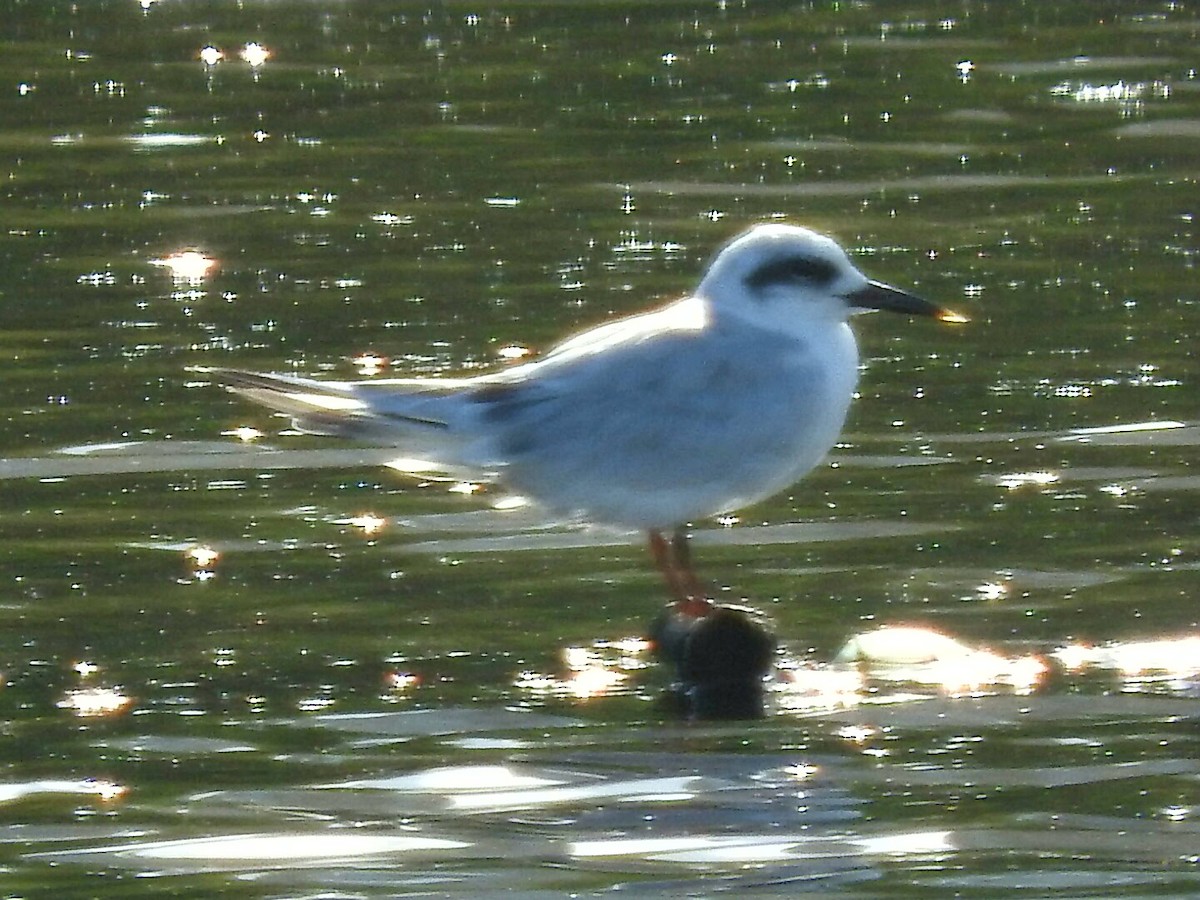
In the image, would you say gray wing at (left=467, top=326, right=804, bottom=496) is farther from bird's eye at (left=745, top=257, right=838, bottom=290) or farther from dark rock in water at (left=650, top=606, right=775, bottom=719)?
dark rock in water at (left=650, top=606, right=775, bottom=719)

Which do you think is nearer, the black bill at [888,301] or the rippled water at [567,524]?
the rippled water at [567,524]

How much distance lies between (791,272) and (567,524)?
0.84m

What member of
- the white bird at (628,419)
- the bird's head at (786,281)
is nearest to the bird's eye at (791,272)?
the bird's head at (786,281)

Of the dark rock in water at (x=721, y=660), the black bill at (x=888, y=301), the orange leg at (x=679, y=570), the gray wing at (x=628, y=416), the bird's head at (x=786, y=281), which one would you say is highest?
the bird's head at (x=786, y=281)

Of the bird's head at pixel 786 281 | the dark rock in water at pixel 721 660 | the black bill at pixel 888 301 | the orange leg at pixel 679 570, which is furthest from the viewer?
the black bill at pixel 888 301

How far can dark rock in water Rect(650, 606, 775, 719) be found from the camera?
259 inches

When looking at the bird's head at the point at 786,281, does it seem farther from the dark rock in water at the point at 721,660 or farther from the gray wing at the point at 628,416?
the dark rock in water at the point at 721,660

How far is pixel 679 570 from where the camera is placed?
7.16 meters

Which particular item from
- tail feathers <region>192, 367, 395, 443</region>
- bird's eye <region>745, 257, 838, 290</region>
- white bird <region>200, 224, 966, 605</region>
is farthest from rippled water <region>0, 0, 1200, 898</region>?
bird's eye <region>745, 257, 838, 290</region>

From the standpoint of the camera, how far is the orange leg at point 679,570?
22.9ft

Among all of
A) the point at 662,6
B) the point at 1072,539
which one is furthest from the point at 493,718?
the point at 662,6

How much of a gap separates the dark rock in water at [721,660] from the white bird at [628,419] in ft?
0.75

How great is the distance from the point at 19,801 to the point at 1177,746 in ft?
7.51

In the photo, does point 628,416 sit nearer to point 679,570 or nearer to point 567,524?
point 679,570
